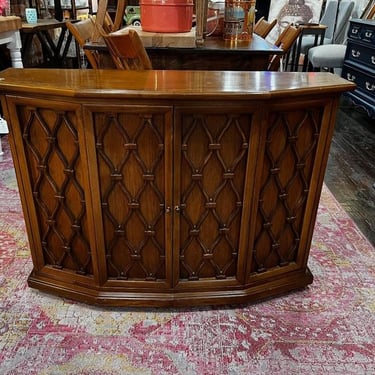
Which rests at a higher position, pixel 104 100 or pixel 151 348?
pixel 104 100

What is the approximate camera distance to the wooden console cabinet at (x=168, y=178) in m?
1.22

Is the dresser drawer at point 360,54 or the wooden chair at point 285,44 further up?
the wooden chair at point 285,44

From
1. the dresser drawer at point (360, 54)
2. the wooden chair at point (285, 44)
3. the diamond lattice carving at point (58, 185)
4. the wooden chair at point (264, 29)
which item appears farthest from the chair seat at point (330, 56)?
the diamond lattice carving at point (58, 185)

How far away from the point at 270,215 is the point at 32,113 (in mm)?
919

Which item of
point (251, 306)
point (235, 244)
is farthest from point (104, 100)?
point (251, 306)

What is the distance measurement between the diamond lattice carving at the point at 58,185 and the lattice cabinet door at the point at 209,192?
35cm

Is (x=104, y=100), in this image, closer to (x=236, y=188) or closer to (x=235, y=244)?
(x=236, y=188)

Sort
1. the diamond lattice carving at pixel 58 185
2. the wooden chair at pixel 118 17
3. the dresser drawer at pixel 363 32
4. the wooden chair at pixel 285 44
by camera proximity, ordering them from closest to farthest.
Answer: the diamond lattice carving at pixel 58 185
the wooden chair at pixel 118 17
the wooden chair at pixel 285 44
the dresser drawer at pixel 363 32

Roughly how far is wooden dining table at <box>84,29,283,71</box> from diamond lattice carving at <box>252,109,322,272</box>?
59 centimetres

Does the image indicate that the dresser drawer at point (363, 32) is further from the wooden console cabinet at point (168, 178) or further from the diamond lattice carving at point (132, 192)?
the diamond lattice carving at point (132, 192)

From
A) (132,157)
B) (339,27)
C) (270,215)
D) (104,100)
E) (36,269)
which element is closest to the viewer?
(104,100)

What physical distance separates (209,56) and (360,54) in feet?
8.46

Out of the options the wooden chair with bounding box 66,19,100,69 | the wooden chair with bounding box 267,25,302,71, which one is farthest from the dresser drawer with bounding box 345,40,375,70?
the wooden chair with bounding box 66,19,100,69

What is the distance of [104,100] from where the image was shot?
46.4 inches
